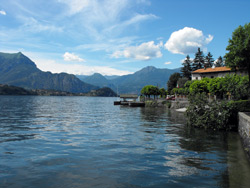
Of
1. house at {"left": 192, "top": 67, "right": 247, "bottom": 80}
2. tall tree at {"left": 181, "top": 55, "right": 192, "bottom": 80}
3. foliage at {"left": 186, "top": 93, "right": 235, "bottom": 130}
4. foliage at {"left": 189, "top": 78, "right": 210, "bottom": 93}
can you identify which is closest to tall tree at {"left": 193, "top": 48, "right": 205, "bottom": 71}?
tall tree at {"left": 181, "top": 55, "right": 192, "bottom": 80}

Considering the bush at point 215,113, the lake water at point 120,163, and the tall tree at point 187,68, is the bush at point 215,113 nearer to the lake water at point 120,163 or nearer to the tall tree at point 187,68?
the lake water at point 120,163

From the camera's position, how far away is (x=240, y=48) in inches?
1624

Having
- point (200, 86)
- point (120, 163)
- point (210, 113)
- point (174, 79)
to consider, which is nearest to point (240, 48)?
point (200, 86)

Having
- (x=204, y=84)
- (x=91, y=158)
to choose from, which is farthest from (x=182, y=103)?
(x=91, y=158)

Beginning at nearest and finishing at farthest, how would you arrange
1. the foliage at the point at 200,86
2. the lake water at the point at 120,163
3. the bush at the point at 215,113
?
the lake water at the point at 120,163
the bush at the point at 215,113
the foliage at the point at 200,86

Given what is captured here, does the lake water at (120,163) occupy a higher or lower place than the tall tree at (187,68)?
lower

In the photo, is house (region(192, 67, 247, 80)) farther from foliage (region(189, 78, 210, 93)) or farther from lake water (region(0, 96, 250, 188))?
lake water (region(0, 96, 250, 188))

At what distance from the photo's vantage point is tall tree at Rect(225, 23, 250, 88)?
1620 inches

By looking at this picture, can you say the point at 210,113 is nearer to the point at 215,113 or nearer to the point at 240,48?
the point at 215,113

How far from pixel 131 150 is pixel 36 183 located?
7.04m

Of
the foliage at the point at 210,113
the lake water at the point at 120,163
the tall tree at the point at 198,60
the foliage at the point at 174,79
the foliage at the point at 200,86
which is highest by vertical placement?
the tall tree at the point at 198,60

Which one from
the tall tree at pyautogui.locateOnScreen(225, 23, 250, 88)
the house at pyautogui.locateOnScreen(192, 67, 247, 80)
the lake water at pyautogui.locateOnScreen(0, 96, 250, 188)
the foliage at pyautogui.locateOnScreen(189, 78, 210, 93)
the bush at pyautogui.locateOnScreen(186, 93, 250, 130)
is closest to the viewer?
the lake water at pyautogui.locateOnScreen(0, 96, 250, 188)

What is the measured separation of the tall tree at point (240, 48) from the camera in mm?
41150

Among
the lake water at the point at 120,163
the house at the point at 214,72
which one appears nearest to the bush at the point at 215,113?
the lake water at the point at 120,163
